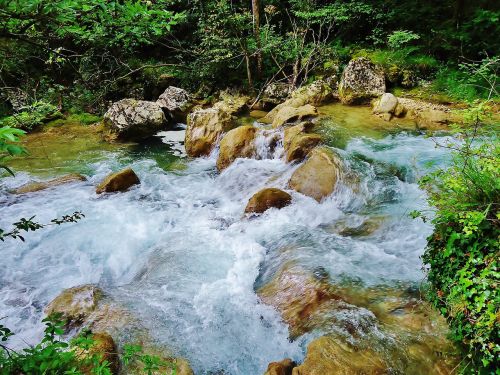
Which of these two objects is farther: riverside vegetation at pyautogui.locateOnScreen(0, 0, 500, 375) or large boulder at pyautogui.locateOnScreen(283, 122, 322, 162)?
large boulder at pyautogui.locateOnScreen(283, 122, 322, 162)

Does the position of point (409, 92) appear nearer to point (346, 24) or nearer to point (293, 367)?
point (346, 24)

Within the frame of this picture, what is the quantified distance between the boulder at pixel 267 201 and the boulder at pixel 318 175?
21.1 inches

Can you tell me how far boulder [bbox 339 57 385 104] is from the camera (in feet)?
38.3

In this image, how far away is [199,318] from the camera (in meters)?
4.53

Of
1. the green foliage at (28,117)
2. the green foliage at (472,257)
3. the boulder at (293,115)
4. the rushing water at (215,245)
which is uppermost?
the green foliage at (28,117)

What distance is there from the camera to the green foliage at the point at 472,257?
2.69 m

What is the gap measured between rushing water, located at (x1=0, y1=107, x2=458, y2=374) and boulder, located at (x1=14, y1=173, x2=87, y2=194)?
0.23 meters

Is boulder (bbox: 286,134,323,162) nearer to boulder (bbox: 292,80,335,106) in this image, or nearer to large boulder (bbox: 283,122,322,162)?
large boulder (bbox: 283,122,322,162)

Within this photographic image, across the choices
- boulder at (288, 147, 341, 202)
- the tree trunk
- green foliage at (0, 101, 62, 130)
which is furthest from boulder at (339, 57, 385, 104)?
green foliage at (0, 101, 62, 130)

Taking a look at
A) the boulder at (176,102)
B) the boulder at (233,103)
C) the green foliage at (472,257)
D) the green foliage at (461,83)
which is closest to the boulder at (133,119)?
the boulder at (176,102)

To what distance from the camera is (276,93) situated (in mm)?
13297

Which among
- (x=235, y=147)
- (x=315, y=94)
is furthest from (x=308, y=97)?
(x=235, y=147)

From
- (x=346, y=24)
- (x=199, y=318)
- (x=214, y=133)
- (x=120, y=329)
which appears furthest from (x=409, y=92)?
(x=120, y=329)

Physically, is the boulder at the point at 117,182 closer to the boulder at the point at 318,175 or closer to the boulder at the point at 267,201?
the boulder at the point at 267,201
